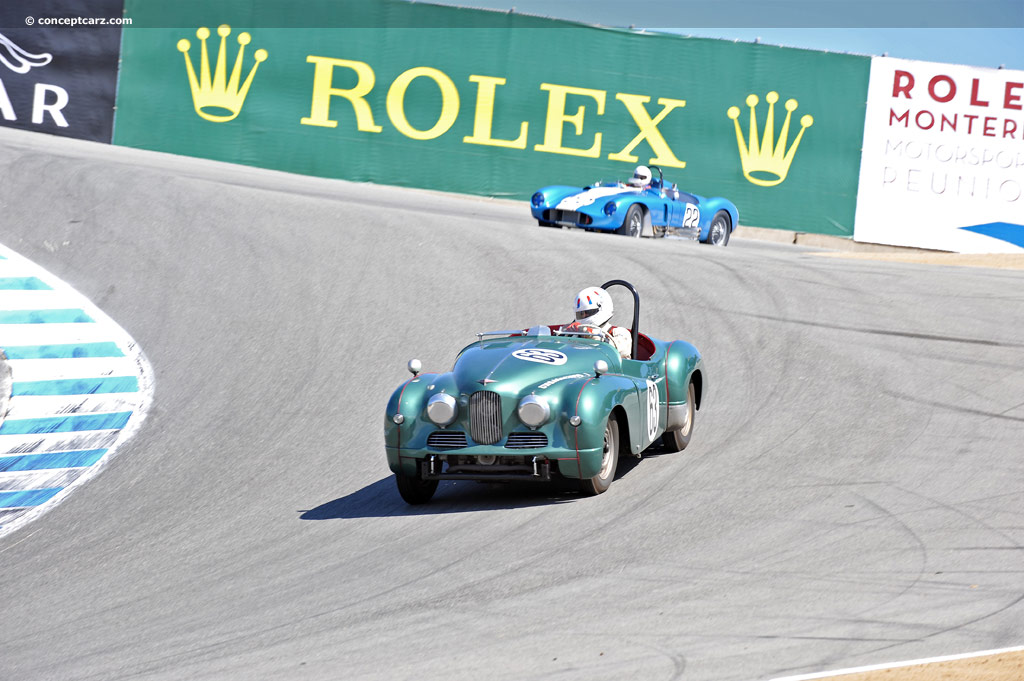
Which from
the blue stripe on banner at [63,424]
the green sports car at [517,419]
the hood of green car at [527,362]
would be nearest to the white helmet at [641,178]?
the hood of green car at [527,362]

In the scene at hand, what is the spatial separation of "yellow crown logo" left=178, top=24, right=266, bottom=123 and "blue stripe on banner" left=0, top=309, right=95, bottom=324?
922 cm

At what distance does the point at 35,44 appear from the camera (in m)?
19.3

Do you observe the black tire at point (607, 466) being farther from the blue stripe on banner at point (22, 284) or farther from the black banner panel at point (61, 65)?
the black banner panel at point (61, 65)

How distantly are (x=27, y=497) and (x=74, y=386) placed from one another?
202 cm

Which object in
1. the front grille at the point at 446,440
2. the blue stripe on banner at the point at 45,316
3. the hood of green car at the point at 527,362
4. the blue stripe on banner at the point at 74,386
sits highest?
the hood of green car at the point at 527,362

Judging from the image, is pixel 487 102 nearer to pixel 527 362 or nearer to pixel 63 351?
pixel 63 351

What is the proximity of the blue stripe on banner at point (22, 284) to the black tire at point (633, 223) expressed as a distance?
7.67 metres

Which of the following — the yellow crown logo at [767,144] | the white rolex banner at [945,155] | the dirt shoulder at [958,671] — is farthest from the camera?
the yellow crown logo at [767,144]

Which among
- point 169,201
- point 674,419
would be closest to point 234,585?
point 674,419

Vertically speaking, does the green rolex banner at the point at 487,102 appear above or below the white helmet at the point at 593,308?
above

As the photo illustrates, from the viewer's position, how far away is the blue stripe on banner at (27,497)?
8.07m

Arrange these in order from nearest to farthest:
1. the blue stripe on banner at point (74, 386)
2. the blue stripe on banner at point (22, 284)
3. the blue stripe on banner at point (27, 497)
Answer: the blue stripe on banner at point (27, 497) → the blue stripe on banner at point (74, 386) → the blue stripe on banner at point (22, 284)

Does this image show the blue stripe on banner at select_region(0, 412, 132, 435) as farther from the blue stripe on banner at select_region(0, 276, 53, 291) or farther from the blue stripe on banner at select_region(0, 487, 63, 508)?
the blue stripe on banner at select_region(0, 276, 53, 291)

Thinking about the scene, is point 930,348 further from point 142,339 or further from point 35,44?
point 35,44
